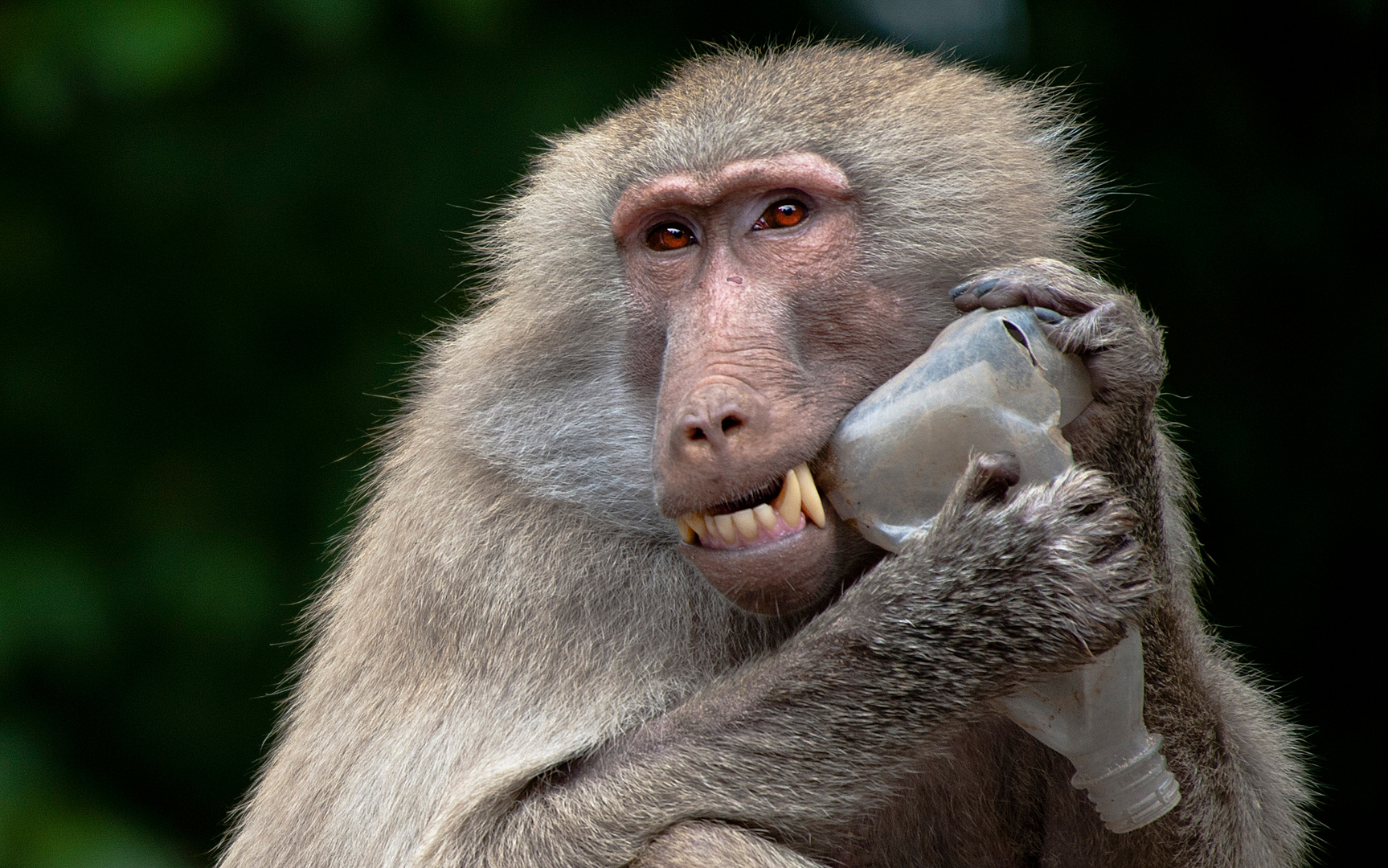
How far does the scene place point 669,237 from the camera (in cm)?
258

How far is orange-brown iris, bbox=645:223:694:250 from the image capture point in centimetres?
256

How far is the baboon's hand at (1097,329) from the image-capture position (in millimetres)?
2129

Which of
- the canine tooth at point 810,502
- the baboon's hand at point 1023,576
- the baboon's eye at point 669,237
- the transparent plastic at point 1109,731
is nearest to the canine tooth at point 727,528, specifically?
the canine tooth at point 810,502

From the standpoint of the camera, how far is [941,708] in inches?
84.4

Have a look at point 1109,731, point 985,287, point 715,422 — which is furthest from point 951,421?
point 1109,731

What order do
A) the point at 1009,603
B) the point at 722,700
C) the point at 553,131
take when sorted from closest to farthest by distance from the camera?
the point at 1009,603
the point at 722,700
the point at 553,131

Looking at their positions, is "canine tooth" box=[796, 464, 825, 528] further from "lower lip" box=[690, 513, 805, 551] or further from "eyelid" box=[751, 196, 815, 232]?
"eyelid" box=[751, 196, 815, 232]

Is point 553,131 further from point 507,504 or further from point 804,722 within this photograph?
point 804,722

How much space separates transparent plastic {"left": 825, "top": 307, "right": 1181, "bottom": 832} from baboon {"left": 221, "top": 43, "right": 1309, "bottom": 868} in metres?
0.04

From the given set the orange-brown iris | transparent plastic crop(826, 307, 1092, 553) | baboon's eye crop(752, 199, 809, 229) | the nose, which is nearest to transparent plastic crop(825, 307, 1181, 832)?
transparent plastic crop(826, 307, 1092, 553)

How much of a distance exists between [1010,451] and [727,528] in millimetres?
429

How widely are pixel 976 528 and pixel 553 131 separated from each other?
2.48 metres

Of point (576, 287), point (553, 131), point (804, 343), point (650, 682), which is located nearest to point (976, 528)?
point (804, 343)

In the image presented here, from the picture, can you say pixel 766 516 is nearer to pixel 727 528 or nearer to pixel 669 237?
pixel 727 528
